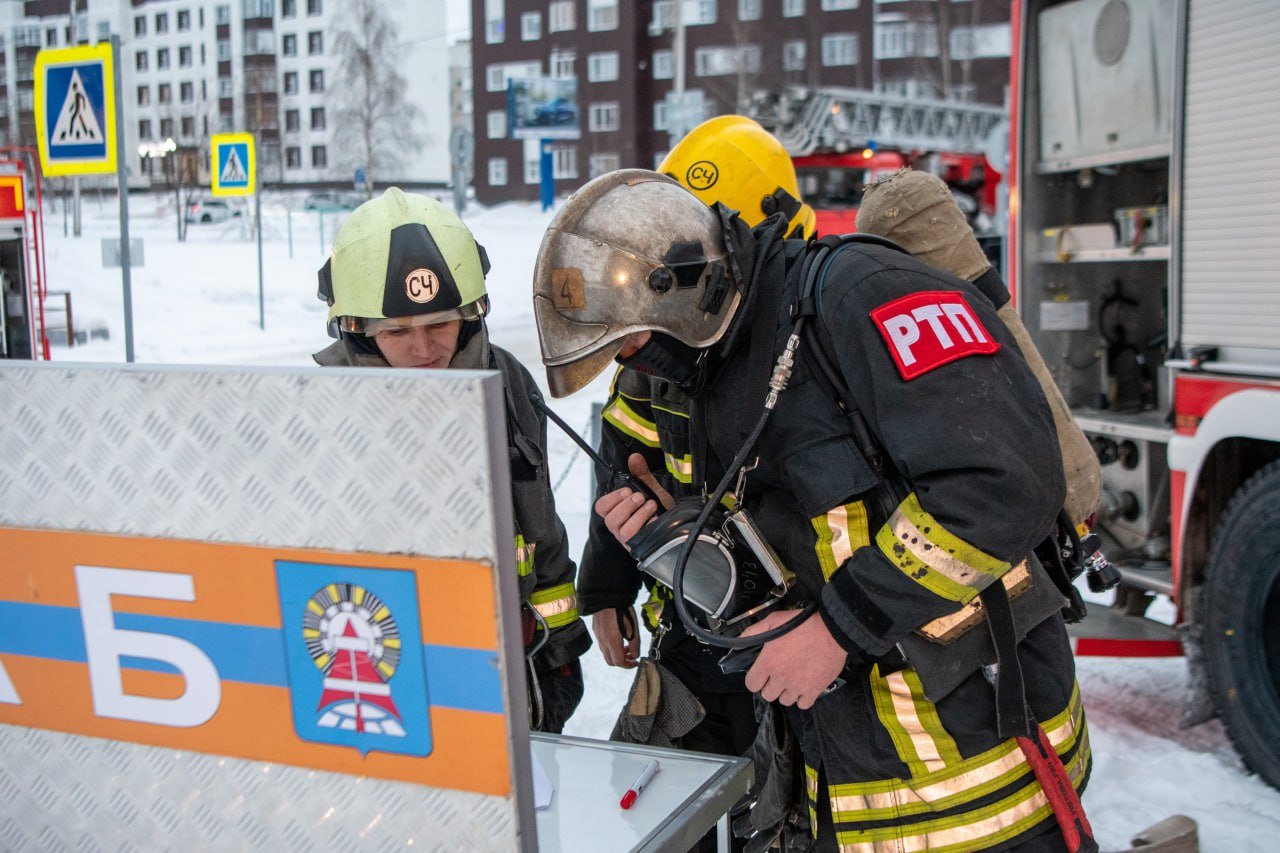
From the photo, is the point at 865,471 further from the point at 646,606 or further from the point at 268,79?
the point at 268,79

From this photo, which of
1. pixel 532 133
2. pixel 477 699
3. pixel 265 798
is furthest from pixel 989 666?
pixel 532 133

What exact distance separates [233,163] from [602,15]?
1441 inches

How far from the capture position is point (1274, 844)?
128 inches

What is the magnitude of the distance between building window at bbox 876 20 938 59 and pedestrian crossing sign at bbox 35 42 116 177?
1470 inches

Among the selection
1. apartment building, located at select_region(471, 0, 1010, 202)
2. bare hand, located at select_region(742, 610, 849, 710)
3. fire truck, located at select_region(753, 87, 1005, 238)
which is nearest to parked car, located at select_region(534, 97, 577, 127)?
apartment building, located at select_region(471, 0, 1010, 202)

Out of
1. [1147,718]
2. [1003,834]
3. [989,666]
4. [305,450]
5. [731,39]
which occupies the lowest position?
[1147,718]

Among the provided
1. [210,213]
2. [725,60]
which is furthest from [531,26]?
[210,213]

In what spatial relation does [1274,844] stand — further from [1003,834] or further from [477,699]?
[477,699]

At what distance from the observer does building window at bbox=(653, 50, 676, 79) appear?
4669 cm

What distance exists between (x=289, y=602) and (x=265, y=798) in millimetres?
245

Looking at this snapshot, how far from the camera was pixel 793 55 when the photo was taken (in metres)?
A: 42.8

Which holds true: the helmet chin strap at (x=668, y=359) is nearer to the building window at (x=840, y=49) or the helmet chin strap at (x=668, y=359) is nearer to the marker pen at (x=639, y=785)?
the marker pen at (x=639, y=785)

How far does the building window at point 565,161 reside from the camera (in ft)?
156

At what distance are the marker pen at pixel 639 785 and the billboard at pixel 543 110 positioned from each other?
39250 mm
